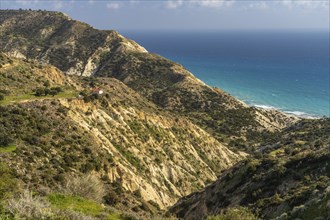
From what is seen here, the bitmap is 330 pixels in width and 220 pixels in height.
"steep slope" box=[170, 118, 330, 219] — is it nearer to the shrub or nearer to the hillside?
the hillside

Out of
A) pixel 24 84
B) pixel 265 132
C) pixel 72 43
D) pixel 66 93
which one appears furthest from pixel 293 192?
pixel 72 43

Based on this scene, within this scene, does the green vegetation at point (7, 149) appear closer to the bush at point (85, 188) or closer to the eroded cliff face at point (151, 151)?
the bush at point (85, 188)

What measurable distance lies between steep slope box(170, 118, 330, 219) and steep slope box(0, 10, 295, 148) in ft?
149

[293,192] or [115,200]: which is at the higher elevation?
[293,192]

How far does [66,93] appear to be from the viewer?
51625 mm

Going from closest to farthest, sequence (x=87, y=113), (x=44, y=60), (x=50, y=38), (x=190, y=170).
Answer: (x=87, y=113), (x=190, y=170), (x=44, y=60), (x=50, y=38)

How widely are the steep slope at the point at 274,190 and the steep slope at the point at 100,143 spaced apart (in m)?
7.19

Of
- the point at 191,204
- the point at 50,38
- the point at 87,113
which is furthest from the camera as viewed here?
the point at 50,38

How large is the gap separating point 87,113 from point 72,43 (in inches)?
3927

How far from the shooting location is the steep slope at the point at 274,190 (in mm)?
21906

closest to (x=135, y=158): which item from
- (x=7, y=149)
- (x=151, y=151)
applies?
(x=151, y=151)

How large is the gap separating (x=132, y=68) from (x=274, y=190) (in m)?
95.9

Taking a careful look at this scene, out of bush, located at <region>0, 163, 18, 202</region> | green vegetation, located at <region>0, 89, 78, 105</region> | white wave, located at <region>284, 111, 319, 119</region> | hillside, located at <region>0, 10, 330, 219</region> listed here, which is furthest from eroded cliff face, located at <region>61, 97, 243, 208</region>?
white wave, located at <region>284, 111, 319, 119</region>

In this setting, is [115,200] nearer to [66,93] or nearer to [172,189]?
[172,189]
